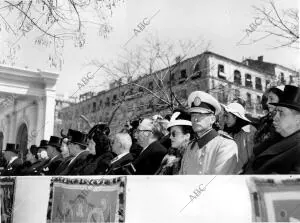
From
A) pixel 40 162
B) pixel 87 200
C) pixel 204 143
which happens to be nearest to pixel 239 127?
pixel 204 143

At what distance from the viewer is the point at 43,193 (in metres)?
4.53

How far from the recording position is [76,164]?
5.70 metres

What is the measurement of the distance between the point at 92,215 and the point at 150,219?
0.86 meters

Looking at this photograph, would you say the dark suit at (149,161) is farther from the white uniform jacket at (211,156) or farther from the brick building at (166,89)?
the brick building at (166,89)

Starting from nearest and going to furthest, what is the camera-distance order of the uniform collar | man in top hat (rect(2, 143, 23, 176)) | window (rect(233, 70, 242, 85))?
the uniform collar, man in top hat (rect(2, 143, 23, 176)), window (rect(233, 70, 242, 85))

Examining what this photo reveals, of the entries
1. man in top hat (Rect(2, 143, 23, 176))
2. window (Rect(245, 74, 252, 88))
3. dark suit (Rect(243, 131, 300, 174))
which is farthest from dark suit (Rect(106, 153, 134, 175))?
window (Rect(245, 74, 252, 88))

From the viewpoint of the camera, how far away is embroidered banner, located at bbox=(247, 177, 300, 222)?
2.37 m

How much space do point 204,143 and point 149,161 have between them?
3.30 feet

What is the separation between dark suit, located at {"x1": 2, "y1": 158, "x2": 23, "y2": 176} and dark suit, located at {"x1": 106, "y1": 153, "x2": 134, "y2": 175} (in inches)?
173

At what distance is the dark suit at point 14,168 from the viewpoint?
344 inches

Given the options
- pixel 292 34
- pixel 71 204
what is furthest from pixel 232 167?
pixel 292 34

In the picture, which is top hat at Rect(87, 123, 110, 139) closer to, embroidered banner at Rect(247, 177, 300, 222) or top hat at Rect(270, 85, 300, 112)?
top hat at Rect(270, 85, 300, 112)

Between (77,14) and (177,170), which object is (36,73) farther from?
(177,170)

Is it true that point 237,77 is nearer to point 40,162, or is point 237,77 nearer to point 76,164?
point 40,162
